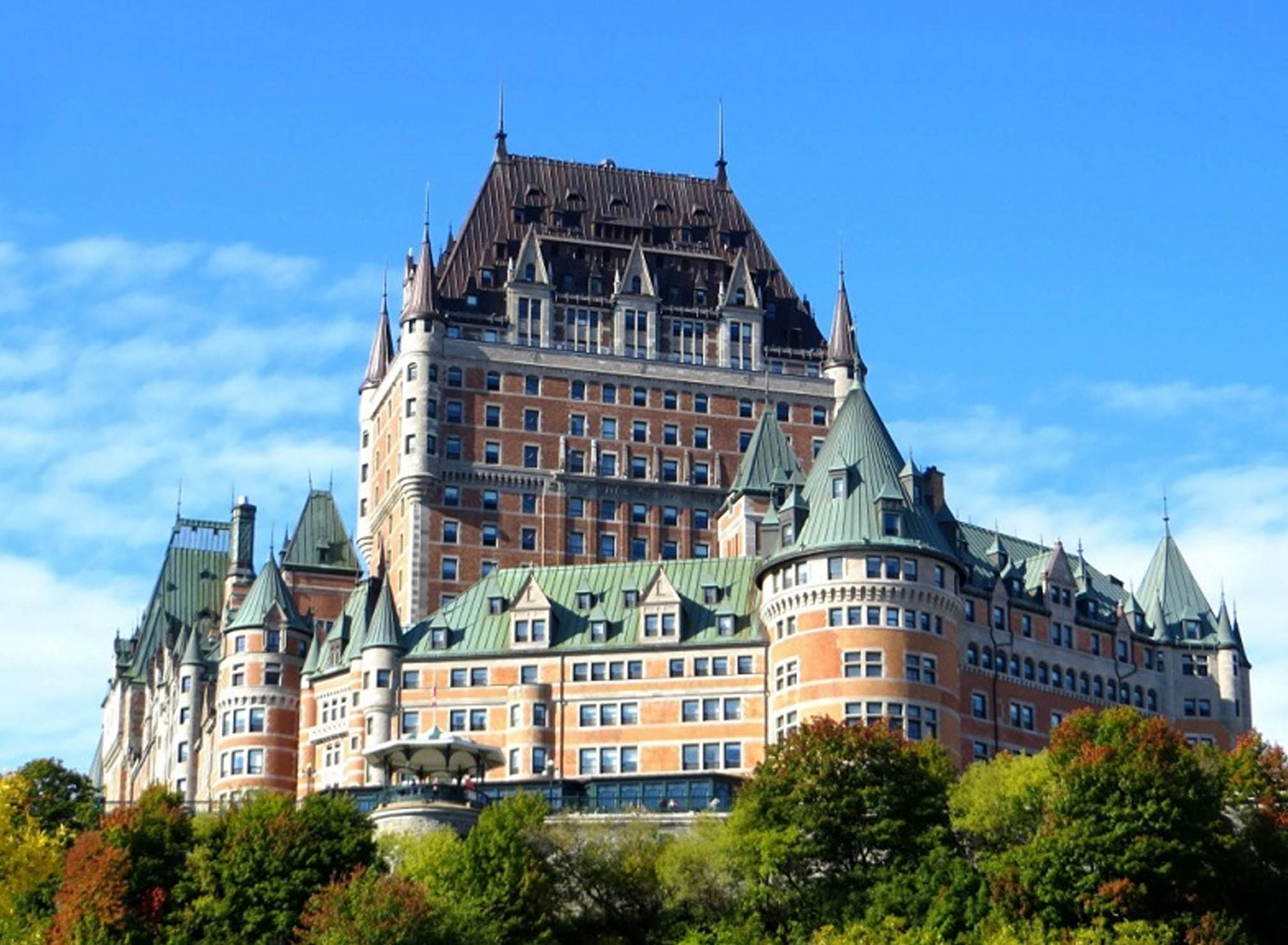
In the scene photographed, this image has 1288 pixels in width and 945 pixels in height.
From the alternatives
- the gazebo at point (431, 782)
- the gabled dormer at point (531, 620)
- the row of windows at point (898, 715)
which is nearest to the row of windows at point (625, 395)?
the gabled dormer at point (531, 620)

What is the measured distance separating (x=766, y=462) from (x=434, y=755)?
42.1 metres

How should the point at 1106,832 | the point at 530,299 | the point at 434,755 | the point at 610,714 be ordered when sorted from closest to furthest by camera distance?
1. the point at 1106,832
2. the point at 434,755
3. the point at 610,714
4. the point at 530,299

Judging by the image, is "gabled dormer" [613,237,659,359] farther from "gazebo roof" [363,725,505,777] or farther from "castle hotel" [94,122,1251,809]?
"gazebo roof" [363,725,505,777]

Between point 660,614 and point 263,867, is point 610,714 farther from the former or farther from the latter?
point 263,867

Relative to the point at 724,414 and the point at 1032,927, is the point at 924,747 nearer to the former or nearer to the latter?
the point at 1032,927

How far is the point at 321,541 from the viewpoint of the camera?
18712cm

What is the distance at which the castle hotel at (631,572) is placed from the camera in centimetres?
15088

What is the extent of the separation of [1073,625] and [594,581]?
88.9 feet

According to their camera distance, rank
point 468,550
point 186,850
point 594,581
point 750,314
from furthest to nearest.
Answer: point 750,314 < point 468,550 < point 594,581 < point 186,850

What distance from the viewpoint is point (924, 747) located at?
443ft

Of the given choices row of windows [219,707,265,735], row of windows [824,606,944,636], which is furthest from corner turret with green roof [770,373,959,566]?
row of windows [219,707,265,735]

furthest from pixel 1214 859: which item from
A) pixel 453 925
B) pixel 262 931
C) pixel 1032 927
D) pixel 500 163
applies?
pixel 500 163

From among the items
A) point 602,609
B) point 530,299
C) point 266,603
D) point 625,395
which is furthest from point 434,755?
point 530,299

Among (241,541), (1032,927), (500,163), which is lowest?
(1032,927)
